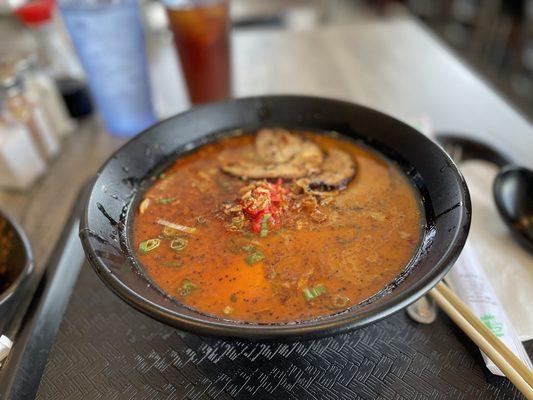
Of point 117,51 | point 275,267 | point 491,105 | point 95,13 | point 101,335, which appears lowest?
point 491,105

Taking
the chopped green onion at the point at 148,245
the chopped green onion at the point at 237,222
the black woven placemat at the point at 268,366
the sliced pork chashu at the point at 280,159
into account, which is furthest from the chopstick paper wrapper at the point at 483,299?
the chopped green onion at the point at 148,245

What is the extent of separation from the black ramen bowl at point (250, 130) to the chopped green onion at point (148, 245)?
0.04 m

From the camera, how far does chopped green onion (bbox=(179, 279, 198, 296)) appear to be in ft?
3.75

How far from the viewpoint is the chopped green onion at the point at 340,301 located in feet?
3.56

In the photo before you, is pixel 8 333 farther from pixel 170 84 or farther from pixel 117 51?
pixel 170 84

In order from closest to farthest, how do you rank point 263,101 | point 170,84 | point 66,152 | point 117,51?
point 263,101 < point 117,51 < point 66,152 < point 170,84

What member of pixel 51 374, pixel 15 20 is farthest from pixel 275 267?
pixel 15 20

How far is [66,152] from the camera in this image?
7.55 ft

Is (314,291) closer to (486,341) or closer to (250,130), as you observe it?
Result: (486,341)

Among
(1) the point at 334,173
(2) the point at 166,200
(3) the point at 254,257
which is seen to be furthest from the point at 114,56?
(3) the point at 254,257

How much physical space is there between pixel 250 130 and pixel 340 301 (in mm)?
892

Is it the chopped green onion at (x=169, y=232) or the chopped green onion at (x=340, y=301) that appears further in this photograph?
the chopped green onion at (x=169, y=232)

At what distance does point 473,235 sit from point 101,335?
1318mm

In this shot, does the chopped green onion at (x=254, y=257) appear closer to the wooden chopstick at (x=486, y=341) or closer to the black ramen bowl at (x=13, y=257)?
the wooden chopstick at (x=486, y=341)
